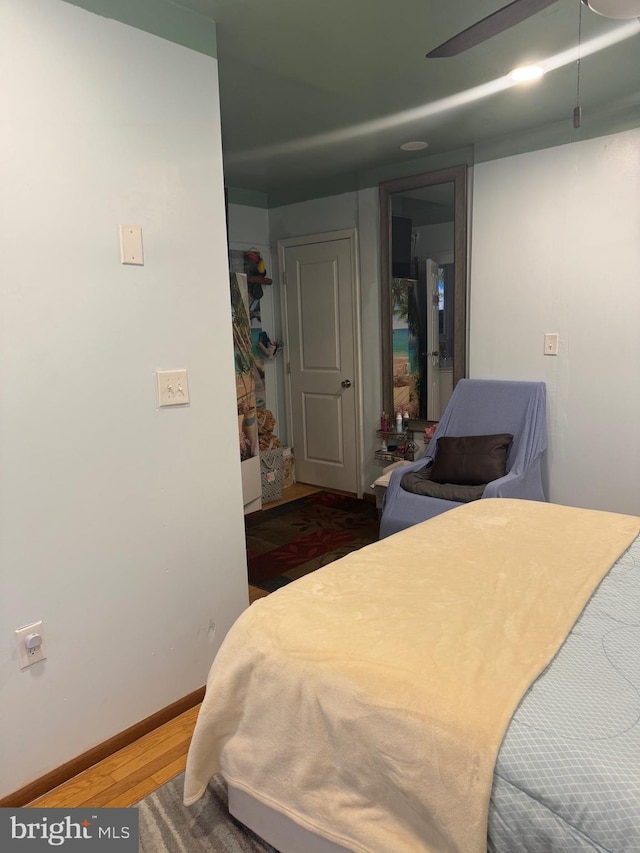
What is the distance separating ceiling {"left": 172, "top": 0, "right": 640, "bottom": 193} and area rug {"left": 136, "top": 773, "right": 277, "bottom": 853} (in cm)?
247

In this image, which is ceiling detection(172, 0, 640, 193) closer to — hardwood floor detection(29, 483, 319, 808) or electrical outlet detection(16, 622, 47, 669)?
electrical outlet detection(16, 622, 47, 669)

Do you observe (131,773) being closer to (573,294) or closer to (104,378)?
(104,378)

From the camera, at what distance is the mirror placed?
3.71m

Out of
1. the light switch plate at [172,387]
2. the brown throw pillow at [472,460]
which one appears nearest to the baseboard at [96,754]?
the light switch plate at [172,387]

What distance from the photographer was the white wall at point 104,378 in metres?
1.66

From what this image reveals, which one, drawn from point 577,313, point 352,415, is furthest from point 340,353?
point 577,313

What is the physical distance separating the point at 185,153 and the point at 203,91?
0.78 feet

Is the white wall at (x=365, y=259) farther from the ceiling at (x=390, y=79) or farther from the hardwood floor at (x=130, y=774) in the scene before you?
the hardwood floor at (x=130, y=774)

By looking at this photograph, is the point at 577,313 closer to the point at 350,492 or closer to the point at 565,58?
the point at 565,58

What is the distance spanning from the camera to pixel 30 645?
68.0 inches

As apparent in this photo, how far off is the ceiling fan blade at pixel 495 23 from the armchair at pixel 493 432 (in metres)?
1.93

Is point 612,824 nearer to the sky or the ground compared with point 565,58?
nearer to the ground

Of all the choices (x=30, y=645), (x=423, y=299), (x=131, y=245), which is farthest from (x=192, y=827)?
(x=423, y=299)

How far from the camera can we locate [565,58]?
2400 mm
